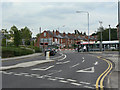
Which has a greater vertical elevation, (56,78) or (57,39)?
(57,39)

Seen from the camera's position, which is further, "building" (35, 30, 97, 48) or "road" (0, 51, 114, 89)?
"building" (35, 30, 97, 48)

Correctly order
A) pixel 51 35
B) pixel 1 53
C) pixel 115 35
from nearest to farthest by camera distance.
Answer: pixel 1 53 → pixel 51 35 → pixel 115 35

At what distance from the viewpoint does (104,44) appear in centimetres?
5156

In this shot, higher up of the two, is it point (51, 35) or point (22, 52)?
point (51, 35)

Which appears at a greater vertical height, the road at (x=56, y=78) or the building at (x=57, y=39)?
the building at (x=57, y=39)

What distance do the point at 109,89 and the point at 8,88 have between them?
14.5 ft

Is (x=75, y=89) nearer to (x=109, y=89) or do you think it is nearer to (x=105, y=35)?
(x=109, y=89)

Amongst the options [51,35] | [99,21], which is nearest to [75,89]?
[99,21]

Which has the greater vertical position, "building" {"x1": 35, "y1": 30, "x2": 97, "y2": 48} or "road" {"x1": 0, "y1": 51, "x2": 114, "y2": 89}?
"building" {"x1": 35, "y1": 30, "x2": 97, "y2": 48}

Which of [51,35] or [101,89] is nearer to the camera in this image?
[101,89]

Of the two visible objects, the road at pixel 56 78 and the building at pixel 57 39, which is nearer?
the road at pixel 56 78

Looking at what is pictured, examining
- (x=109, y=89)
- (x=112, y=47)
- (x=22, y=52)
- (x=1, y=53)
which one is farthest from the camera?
(x=112, y=47)

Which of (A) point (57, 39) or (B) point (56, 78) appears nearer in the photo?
(B) point (56, 78)

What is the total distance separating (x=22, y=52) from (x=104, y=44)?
26.2m
